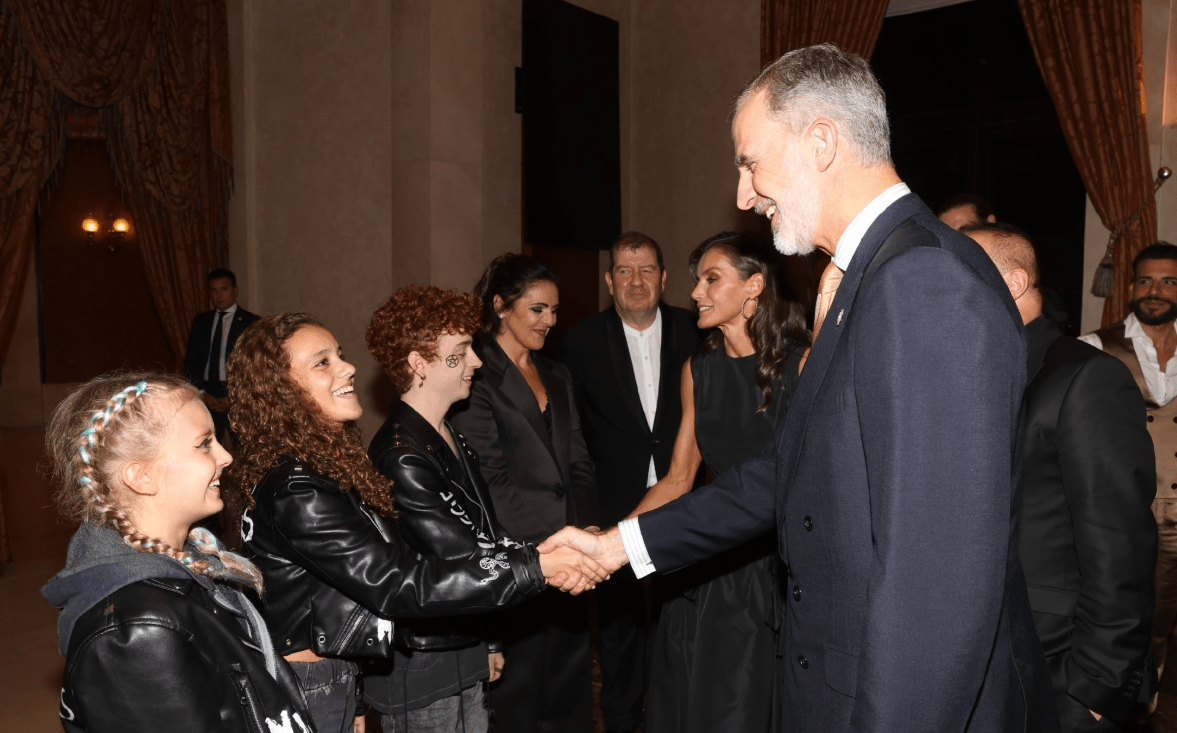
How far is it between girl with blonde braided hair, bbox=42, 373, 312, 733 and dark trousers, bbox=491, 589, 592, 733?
63.4 inches

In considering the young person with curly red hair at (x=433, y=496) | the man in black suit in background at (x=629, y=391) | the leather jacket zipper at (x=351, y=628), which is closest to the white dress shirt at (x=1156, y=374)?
the man in black suit in background at (x=629, y=391)

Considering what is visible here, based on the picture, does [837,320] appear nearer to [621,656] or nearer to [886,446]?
[886,446]

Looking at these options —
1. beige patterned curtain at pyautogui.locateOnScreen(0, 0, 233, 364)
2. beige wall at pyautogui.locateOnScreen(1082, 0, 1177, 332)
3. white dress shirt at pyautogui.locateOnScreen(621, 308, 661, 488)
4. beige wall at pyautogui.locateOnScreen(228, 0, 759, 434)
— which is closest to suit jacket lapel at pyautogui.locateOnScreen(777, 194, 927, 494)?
white dress shirt at pyautogui.locateOnScreen(621, 308, 661, 488)

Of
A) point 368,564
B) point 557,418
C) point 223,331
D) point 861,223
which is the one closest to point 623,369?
point 557,418

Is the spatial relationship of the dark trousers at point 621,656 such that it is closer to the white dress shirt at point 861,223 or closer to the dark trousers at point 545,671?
the dark trousers at point 545,671

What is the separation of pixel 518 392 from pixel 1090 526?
6.39 feet

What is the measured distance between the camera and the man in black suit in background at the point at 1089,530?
1.98m

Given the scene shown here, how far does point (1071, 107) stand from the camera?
5.15 m

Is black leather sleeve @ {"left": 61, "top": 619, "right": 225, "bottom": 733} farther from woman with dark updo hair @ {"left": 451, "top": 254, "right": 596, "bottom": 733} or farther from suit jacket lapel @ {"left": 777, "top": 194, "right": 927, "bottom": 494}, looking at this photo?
woman with dark updo hair @ {"left": 451, "top": 254, "right": 596, "bottom": 733}

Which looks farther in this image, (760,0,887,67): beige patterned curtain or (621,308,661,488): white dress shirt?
(760,0,887,67): beige patterned curtain

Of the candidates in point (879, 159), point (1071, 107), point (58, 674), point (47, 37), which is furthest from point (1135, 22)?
point (47, 37)

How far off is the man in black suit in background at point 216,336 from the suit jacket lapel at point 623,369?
370 cm

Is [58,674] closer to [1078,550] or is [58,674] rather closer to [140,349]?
[1078,550]

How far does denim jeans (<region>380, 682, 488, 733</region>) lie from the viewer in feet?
7.53
